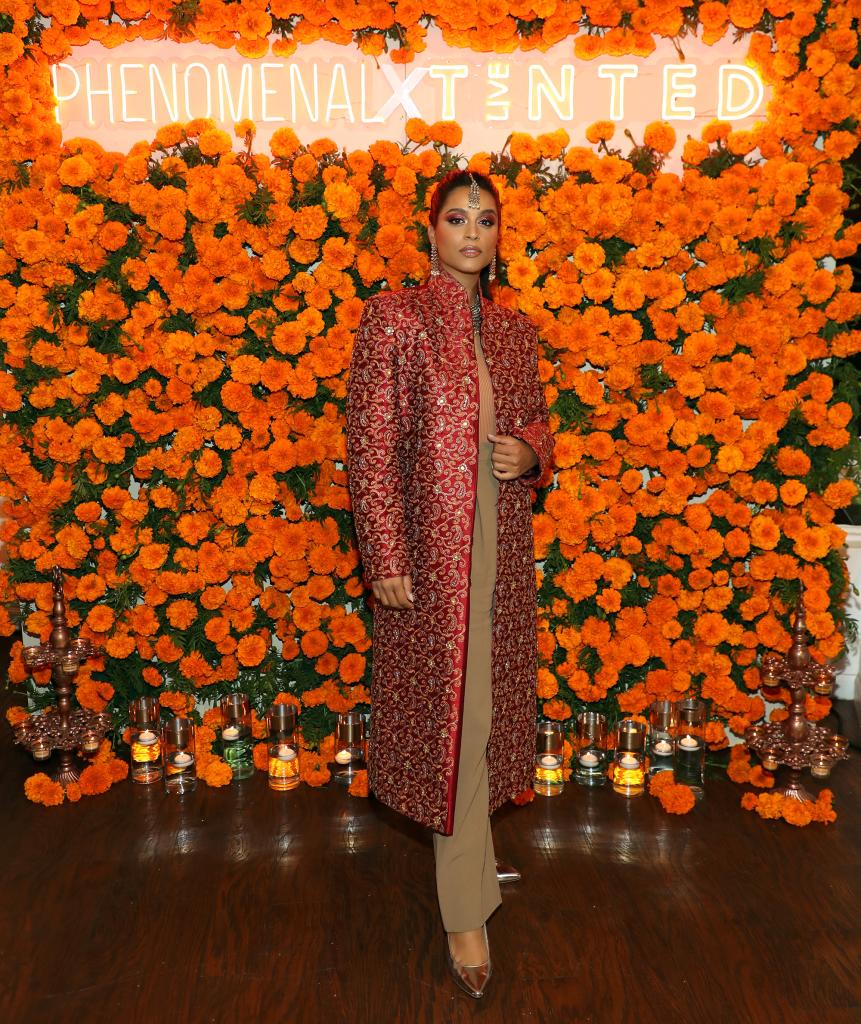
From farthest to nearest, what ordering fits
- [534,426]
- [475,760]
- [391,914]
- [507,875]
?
[507,875]
[391,914]
[534,426]
[475,760]

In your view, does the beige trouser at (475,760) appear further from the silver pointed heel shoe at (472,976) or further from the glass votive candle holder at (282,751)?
the glass votive candle holder at (282,751)

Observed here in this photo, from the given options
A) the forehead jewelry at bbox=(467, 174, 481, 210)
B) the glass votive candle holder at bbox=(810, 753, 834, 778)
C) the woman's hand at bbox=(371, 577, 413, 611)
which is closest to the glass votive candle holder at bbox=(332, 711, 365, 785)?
the woman's hand at bbox=(371, 577, 413, 611)

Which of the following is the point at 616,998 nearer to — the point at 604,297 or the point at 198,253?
the point at 604,297

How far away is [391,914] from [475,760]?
23.0 inches

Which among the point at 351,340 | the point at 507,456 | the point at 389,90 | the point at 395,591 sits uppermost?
the point at 389,90

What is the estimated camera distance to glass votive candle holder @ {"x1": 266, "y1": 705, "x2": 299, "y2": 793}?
3191 mm

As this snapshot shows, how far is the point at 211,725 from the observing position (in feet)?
11.0

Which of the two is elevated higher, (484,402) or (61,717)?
(484,402)

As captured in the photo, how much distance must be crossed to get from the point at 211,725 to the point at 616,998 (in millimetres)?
1728

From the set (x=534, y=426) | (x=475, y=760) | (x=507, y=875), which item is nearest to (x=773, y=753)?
(x=507, y=875)

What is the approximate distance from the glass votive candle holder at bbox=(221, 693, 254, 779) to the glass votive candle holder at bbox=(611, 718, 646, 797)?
1.27 meters

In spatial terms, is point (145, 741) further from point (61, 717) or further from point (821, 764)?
point (821, 764)

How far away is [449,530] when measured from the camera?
2135mm

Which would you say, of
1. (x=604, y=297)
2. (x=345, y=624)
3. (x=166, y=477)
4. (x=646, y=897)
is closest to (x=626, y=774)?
(x=646, y=897)
